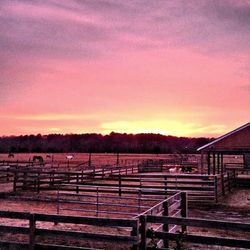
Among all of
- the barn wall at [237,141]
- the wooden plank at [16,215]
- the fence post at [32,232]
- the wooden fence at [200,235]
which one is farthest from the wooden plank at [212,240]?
the barn wall at [237,141]

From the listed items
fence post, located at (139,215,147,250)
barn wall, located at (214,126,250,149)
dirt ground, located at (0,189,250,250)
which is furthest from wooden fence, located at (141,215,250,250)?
barn wall, located at (214,126,250,149)

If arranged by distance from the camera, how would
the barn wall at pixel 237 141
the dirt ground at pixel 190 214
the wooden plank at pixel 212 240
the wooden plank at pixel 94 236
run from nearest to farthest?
the wooden plank at pixel 212 240 → the wooden plank at pixel 94 236 → the dirt ground at pixel 190 214 → the barn wall at pixel 237 141

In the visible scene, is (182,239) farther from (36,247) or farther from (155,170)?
(155,170)

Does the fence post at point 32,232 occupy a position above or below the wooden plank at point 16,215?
below

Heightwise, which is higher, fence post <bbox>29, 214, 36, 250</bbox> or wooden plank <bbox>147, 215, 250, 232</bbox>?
wooden plank <bbox>147, 215, 250, 232</bbox>

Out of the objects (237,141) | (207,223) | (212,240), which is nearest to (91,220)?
(207,223)

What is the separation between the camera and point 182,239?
7504 millimetres

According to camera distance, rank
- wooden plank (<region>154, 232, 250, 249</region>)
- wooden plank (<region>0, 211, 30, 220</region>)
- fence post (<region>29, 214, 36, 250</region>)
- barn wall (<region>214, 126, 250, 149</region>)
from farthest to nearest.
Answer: barn wall (<region>214, 126, 250, 149</region>) → wooden plank (<region>0, 211, 30, 220</region>) → fence post (<region>29, 214, 36, 250</region>) → wooden plank (<region>154, 232, 250, 249</region>)

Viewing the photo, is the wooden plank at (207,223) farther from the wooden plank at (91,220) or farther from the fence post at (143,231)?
the wooden plank at (91,220)

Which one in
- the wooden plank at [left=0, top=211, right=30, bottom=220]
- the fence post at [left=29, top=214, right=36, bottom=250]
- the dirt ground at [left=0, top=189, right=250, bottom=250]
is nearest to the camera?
the fence post at [left=29, top=214, right=36, bottom=250]

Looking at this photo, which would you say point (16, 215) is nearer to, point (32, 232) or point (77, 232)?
point (32, 232)

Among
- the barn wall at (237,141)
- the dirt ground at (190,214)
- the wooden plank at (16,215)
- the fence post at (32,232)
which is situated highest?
the barn wall at (237,141)

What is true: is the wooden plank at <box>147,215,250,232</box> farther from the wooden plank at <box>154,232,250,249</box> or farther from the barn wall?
the barn wall

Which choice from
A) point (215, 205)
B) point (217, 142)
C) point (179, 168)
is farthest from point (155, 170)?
point (215, 205)
